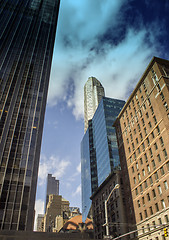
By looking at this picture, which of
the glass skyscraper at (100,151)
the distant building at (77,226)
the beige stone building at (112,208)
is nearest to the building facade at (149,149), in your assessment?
the beige stone building at (112,208)

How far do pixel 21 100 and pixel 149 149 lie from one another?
135 ft

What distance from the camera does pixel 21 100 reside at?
7012 centimetres

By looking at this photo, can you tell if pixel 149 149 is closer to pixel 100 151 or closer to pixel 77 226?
pixel 100 151

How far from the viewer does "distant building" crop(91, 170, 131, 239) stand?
68.9m

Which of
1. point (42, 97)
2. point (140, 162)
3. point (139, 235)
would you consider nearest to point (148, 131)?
point (140, 162)

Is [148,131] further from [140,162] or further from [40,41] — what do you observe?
[40,41]

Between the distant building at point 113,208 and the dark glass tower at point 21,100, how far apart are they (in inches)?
1101

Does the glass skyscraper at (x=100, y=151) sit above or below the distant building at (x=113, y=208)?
above

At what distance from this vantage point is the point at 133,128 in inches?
2736

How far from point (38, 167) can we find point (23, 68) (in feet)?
127

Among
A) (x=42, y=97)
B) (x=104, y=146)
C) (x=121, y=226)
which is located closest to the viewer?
(x=121, y=226)

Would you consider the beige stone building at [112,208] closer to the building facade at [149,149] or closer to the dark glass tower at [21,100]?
the building facade at [149,149]

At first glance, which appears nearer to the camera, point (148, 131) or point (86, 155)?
point (148, 131)

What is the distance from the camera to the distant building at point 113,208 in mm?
68900
